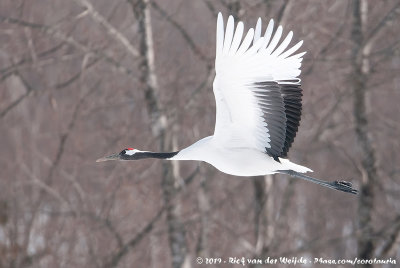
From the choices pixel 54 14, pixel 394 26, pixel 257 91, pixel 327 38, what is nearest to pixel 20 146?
pixel 54 14

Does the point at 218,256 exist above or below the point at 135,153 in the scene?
below

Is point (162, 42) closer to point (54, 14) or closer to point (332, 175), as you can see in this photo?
point (54, 14)

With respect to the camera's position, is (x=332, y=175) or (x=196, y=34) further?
(x=332, y=175)

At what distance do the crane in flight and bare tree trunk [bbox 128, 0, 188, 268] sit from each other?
3.72 metres

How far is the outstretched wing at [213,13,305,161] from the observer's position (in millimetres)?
7230

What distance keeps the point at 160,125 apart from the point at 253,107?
4473 mm

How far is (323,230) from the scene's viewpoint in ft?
62.2

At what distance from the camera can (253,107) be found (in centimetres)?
758

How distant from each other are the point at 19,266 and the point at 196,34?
545 centimetres

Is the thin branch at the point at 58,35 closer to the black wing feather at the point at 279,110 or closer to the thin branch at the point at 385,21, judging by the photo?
the thin branch at the point at 385,21

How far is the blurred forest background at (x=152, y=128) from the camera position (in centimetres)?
A: 1220

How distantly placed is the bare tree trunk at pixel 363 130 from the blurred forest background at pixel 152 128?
0.02 m

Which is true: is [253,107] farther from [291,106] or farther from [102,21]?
[102,21]

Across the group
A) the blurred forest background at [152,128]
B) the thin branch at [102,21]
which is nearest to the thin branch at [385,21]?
the blurred forest background at [152,128]
